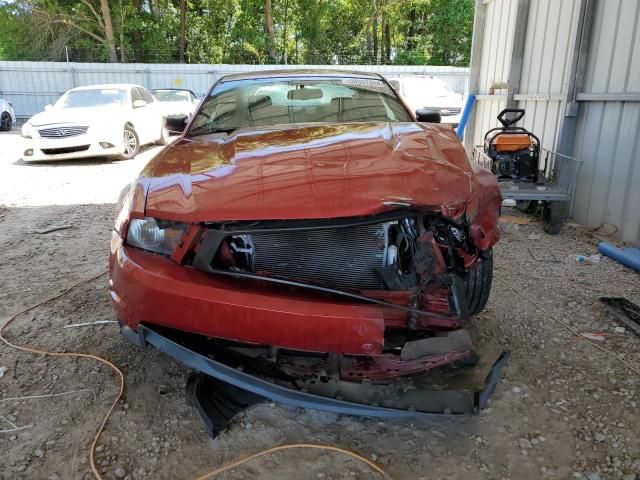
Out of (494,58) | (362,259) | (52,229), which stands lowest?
(52,229)

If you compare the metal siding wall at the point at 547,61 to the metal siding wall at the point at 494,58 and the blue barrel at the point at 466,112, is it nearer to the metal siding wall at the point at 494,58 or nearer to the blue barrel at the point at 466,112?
the metal siding wall at the point at 494,58

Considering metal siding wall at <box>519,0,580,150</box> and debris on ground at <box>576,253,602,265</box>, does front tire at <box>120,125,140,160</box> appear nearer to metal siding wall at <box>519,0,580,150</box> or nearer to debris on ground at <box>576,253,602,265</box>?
metal siding wall at <box>519,0,580,150</box>

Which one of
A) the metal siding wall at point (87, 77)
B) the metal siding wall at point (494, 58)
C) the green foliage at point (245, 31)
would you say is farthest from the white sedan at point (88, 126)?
the green foliage at point (245, 31)

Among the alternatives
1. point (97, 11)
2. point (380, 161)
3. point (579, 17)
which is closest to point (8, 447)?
point (380, 161)

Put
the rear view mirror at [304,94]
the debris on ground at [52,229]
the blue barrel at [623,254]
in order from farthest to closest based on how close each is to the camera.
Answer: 1. the debris on ground at [52,229]
2. the blue barrel at [623,254]
3. the rear view mirror at [304,94]

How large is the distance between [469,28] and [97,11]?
61.0 ft

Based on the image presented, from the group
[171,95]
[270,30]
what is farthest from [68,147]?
[270,30]

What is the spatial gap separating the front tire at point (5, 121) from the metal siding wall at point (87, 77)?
4.42 m

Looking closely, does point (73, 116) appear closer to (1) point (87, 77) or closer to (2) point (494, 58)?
(2) point (494, 58)

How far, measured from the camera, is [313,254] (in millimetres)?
2223

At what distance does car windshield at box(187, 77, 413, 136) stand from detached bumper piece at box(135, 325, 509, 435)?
1884mm

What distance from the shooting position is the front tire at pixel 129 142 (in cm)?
985

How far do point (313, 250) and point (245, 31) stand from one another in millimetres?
26128

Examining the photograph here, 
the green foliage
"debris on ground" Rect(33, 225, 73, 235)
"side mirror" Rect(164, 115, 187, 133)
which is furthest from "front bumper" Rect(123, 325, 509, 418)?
the green foliage
